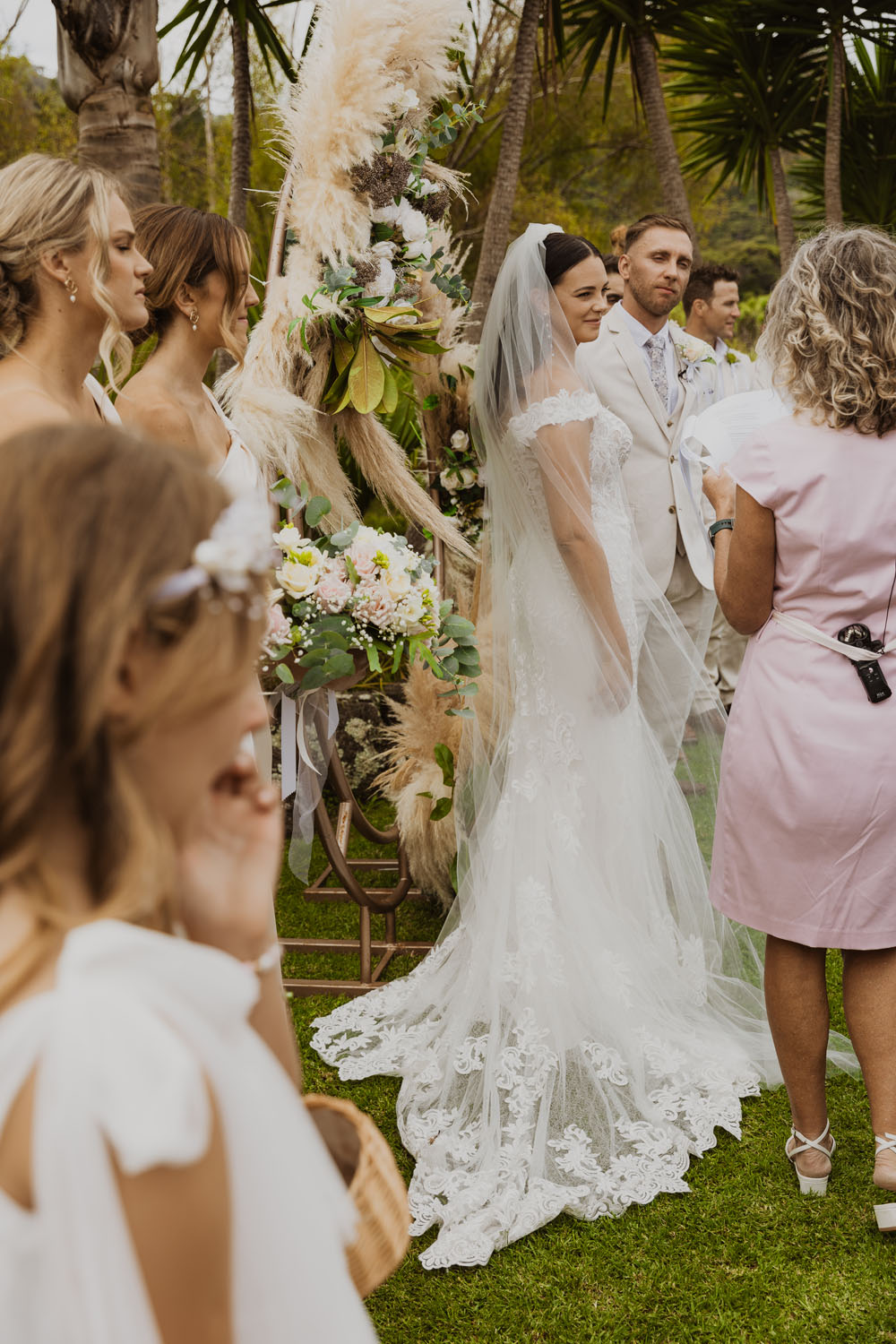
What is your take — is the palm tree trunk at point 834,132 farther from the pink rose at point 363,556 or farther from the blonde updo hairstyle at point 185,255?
the blonde updo hairstyle at point 185,255

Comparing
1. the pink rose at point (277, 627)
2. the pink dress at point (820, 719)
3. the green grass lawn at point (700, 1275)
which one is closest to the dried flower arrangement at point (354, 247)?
the pink rose at point (277, 627)

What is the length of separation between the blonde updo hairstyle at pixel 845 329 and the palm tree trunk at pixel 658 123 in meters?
6.38

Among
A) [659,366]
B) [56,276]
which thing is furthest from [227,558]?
[659,366]

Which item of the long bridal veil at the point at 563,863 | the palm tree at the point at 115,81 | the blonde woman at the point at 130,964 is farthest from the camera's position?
the palm tree at the point at 115,81

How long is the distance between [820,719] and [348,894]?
210cm

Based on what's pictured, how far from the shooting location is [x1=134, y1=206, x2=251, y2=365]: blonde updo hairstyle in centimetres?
286

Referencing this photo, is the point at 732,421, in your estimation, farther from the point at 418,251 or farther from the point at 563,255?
the point at 418,251

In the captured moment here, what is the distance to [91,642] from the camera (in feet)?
2.81

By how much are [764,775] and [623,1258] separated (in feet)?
3.42

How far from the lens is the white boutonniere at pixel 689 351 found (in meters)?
4.58

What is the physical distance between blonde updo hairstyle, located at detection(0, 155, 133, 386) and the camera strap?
A: 151 cm

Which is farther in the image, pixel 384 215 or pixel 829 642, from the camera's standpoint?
pixel 384 215

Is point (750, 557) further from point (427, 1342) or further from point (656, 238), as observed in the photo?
point (656, 238)

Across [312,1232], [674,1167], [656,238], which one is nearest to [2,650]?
[312,1232]
